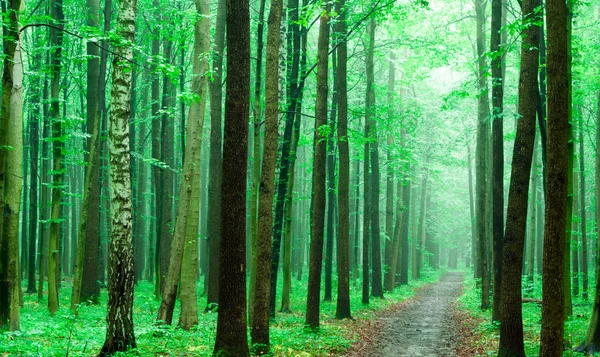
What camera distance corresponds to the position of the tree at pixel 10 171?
10250 mm

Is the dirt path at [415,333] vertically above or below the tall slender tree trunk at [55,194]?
below

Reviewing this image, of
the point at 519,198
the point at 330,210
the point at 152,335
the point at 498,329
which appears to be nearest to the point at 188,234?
the point at 152,335

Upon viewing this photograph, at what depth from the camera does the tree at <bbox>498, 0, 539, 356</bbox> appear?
32.3 ft

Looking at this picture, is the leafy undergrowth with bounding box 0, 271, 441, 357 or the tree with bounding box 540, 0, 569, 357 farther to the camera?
the leafy undergrowth with bounding box 0, 271, 441, 357

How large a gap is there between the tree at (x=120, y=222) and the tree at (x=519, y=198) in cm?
698

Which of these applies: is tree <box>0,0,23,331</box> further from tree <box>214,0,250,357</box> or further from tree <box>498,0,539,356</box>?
tree <box>498,0,539,356</box>

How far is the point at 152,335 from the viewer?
11180 mm

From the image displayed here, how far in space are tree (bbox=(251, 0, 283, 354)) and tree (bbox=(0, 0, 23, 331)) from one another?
16.1ft

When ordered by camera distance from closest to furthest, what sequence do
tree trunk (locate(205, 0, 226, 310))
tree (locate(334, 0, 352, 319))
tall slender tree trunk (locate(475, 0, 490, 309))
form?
tree (locate(334, 0, 352, 319)) → tree trunk (locate(205, 0, 226, 310)) → tall slender tree trunk (locate(475, 0, 490, 309))

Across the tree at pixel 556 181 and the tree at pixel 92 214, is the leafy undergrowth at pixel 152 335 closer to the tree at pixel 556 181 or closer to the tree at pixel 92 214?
the tree at pixel 92 214

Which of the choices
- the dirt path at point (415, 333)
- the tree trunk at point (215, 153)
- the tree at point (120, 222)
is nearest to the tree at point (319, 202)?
the dirt path at point (415, 333)

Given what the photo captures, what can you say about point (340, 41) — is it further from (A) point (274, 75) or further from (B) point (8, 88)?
(B) point (8, 88)

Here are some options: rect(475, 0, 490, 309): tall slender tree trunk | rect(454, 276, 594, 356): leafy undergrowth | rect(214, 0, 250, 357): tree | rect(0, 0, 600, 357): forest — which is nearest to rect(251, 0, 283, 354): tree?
rect(0, 0, 600, 357): forest

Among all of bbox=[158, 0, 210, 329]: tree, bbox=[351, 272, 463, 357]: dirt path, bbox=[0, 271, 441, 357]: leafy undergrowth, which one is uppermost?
bbox=[158, 0, 210, 329]: tree
